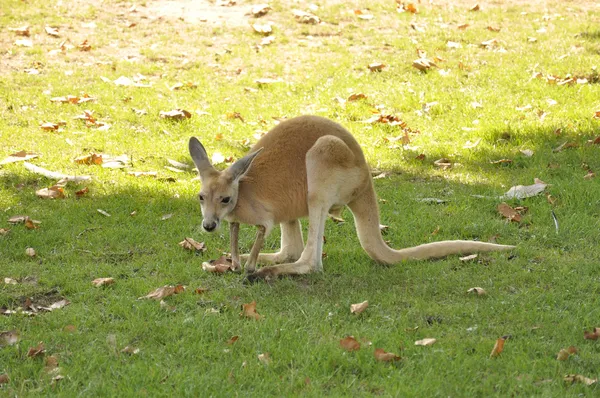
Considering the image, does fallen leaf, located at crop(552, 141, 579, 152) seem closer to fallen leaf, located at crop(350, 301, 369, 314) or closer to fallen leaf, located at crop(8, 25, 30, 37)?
fallen leaf, located at crop(350, 301, 369, 314)

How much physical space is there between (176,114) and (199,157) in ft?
11.8

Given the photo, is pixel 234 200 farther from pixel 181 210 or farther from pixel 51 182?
pixel 51 182

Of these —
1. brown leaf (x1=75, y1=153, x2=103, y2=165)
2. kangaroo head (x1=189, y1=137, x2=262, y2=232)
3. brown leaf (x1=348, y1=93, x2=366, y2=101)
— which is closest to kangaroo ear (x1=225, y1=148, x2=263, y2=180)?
kangaroo head (x1=189, y1=137, x2=262, y2=232)

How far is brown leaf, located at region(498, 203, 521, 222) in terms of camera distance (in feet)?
22.7

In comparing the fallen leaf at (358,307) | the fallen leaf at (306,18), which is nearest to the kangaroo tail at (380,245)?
the fallen leaf at (358,307)

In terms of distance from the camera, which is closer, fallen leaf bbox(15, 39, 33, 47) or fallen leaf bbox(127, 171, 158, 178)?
fallen leaf bbox(127, 171, 158, 178)

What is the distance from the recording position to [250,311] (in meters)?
5.31

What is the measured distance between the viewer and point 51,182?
7.80 meters

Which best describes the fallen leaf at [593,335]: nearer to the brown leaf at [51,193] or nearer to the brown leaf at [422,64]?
the brown leaf at [51,193]

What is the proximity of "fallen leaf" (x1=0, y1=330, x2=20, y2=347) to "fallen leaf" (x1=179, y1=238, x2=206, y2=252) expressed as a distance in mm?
1720

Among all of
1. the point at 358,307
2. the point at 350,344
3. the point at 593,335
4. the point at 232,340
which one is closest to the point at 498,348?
the point at 593,335

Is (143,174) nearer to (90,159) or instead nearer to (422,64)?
(90,159)

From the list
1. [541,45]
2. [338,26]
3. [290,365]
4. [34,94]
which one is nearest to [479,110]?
[541,45]

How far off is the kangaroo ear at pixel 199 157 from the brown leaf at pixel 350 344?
1.66m
